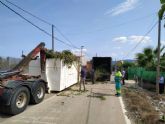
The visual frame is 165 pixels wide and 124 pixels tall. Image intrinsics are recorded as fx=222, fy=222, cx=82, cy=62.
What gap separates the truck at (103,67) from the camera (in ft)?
80.9

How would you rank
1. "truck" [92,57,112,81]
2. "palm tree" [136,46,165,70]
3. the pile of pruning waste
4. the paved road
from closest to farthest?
the paved road
the pile of pruning waste
"truck" [92,57,112,81]
"palm tree" [136,46,165,70]

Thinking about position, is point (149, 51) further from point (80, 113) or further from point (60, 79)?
point (80, 113)

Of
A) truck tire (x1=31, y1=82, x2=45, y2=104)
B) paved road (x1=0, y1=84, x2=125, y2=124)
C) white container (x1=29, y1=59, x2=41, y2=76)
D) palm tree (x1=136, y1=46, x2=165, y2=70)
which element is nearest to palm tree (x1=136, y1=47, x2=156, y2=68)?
palm tree (x1=136, y1=46, x2=165, y2=70)

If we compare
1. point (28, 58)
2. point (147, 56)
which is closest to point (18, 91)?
point (28, 58)

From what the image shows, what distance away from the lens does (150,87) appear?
18125 mm

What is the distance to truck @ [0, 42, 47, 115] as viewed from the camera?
7.97 metres

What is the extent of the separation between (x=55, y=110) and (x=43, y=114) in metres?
0.78

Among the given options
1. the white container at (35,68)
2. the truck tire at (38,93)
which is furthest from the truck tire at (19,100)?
the white container at (35,68)

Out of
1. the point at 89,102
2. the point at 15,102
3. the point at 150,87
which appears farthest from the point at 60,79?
the point at 150,87

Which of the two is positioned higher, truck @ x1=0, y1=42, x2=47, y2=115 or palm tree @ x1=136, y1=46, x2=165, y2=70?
palm tree @ x1=136, y1=46, x2=165, y2=70

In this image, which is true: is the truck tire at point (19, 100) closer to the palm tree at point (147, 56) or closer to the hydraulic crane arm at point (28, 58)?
the hydraulic crane arm at point (28, 58)

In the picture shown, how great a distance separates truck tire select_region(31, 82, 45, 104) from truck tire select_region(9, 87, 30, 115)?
68 cm

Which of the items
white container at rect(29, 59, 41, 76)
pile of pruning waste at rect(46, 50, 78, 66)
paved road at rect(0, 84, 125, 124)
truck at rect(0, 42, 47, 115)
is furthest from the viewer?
white container at rect(29, 59, 41, 76)

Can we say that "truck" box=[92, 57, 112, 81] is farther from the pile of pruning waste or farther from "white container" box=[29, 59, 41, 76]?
"white container" box=[29, 59, 41, 76]
